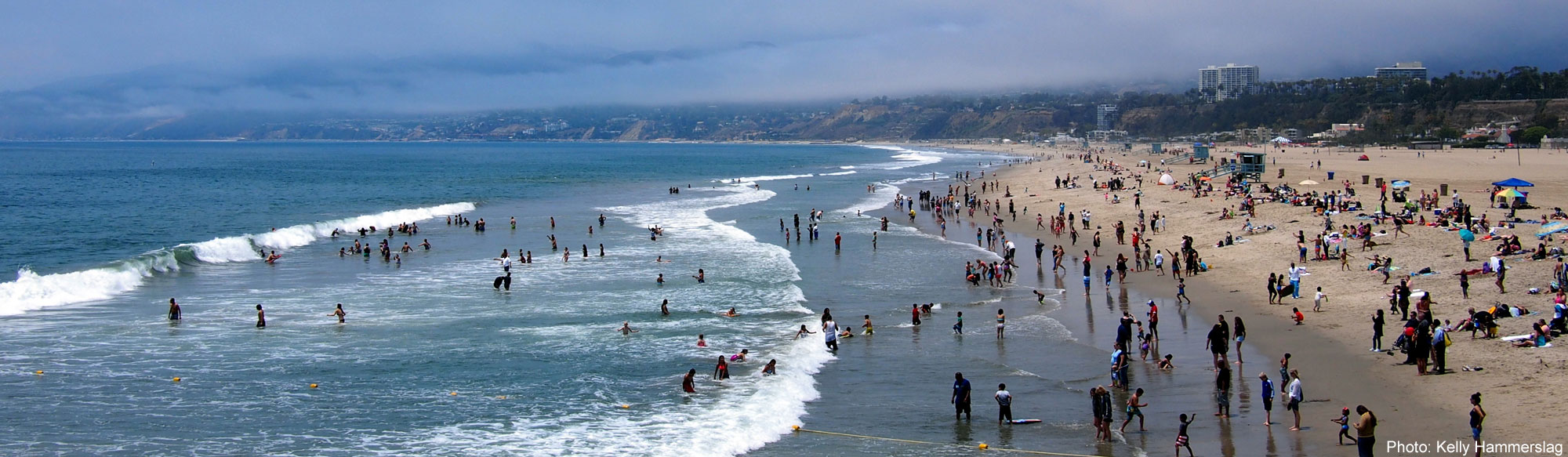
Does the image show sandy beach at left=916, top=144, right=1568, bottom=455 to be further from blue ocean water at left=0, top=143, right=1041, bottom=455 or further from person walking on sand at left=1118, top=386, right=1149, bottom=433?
blue ocean water at left=0, top=143, right=1041, bottom=455

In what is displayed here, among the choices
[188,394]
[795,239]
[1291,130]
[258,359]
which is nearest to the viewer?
[188,394]

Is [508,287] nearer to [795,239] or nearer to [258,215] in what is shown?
[795,239]

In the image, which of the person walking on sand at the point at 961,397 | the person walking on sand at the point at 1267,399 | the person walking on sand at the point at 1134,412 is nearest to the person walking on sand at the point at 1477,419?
the person walking on sand at the point at 1267,399

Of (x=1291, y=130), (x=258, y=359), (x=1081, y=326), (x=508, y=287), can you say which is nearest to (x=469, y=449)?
(x=258, y=359)

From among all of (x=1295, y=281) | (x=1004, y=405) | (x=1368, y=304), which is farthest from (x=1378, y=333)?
(x=1004, y=405)

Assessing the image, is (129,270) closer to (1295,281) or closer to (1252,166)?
(1295,281)
